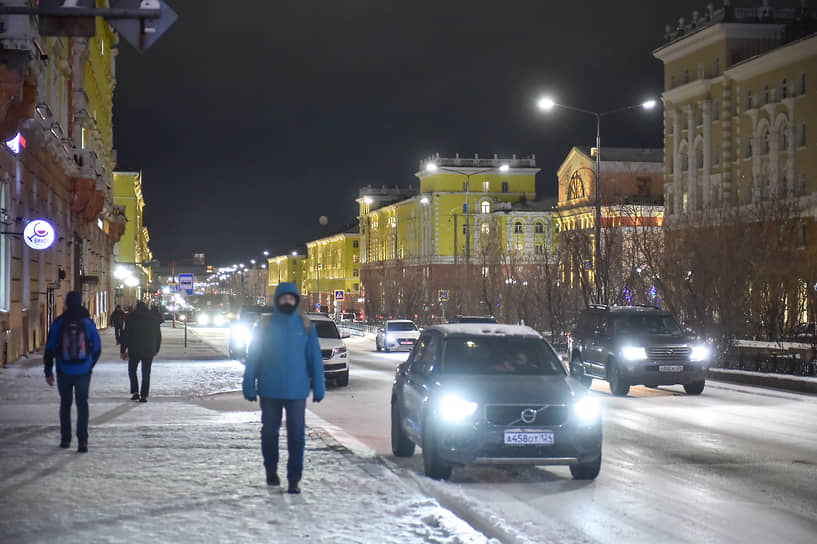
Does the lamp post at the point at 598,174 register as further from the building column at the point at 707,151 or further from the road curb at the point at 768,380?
the building column at the point at 707,151

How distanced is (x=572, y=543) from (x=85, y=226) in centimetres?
4915

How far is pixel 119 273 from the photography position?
8438cm

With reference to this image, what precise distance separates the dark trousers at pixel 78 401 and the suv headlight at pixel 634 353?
42.6ft

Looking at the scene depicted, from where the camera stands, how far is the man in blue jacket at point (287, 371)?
9984 millimetres

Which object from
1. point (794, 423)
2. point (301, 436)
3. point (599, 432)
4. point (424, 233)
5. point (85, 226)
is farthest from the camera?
point (424, 233)

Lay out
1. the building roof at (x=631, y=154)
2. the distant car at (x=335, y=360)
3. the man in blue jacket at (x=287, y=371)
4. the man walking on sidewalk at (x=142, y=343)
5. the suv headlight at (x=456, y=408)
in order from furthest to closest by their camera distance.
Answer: the building roof at (x=631, y=154), the distant car at (x=335, y=360), the man walking on sidewalk at (x=142, y=343), the suv headlight at (x=456, y=408), the man in blue jacket at (x=287, y=371)

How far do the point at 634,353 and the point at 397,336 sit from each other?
80.6ft

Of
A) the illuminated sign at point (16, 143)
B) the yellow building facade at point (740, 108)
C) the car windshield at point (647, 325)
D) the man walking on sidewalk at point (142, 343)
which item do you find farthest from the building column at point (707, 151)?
the man walking on sidewalk at point (142, 343)

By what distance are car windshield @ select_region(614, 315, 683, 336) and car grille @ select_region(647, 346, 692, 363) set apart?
1.06 metres

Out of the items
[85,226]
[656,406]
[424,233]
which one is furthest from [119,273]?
[656,406]

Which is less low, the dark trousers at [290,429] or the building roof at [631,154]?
A: the building roof at [631,154]

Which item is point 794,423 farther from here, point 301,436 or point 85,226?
point 85,226

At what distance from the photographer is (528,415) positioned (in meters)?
11.1

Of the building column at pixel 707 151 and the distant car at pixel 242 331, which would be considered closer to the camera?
the distant car at pixel 242 331
